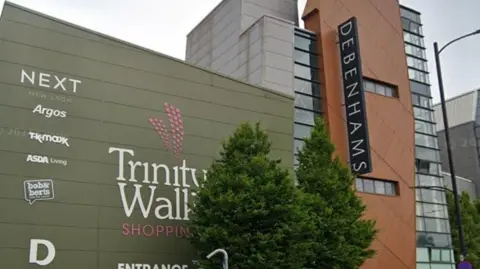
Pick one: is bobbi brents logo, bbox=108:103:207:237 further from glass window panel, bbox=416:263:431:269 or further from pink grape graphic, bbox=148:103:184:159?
glass window panel, bbox=416:263:431:269

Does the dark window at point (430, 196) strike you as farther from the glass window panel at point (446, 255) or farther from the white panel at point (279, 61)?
the white panel at point (279, 61)

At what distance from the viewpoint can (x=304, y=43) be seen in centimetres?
3325

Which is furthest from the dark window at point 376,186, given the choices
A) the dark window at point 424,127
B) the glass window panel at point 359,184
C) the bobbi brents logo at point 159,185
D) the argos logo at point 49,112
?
the argos logo at point 49,112

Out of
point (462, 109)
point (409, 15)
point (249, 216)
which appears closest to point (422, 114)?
point (409, 15)

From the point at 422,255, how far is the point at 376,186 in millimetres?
5911

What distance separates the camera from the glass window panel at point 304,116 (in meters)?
31.3

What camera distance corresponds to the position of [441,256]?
118ft

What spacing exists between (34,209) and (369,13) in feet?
85.4

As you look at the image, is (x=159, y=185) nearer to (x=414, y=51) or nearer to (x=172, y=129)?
(x=172, y=129)

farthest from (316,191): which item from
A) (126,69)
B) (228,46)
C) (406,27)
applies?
(406,27)

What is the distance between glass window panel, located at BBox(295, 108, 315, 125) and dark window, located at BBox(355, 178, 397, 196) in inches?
179

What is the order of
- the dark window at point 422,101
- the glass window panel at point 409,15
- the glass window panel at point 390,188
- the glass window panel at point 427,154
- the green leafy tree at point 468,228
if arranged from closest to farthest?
1. the glass window panel at point 390,188
2. the glass window panel at point 427,154
3. the dark window at point 422,101
4. the green leafy tree at point 468,228
5. the glass window panel at point 409,15

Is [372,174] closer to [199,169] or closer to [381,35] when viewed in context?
[381,35]

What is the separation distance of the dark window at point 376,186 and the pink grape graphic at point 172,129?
12885mm
